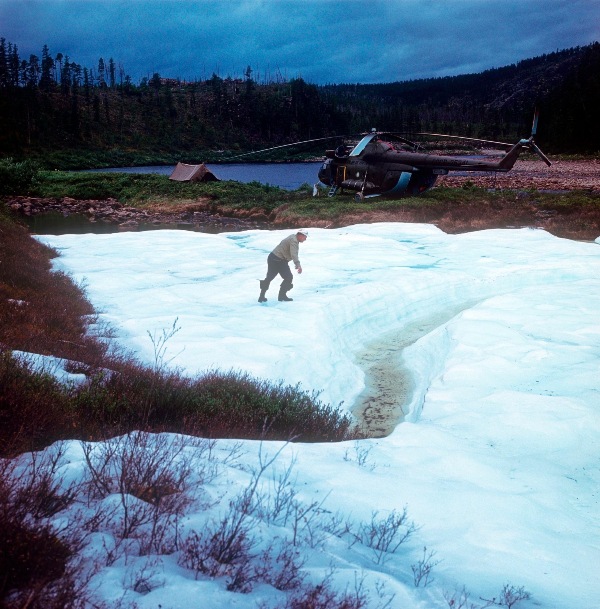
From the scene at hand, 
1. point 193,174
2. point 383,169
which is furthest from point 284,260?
point 193,174

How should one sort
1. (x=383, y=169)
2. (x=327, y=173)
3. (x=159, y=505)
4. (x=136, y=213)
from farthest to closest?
(x=136, y=213)
(x=327, y=173)
(x=383, y=169)
(x=159, y=505)

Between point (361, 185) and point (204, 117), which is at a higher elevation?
point (204, 117)

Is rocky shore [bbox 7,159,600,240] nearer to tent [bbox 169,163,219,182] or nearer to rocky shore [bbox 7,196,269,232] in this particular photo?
rocky shore [bbox 7,196,269,232]

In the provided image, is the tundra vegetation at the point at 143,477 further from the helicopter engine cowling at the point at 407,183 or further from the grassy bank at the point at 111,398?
the helicopter engine cowling at the point at 407,183

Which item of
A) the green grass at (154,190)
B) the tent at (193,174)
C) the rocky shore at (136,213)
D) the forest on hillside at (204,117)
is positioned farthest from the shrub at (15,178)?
the forest on hillside at (204,117)

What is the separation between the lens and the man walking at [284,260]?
13148 mm

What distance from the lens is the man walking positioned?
1315cm

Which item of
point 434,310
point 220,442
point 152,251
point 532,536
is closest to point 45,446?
point 220,442

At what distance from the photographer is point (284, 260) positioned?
13.7 meters

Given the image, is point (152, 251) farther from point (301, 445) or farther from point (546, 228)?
point (546, 228)

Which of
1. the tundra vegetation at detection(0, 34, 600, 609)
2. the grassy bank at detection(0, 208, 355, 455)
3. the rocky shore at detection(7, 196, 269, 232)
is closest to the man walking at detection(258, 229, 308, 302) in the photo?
the tundra vegetation at detection(0, 34, 600, 609)

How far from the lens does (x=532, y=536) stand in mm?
4980

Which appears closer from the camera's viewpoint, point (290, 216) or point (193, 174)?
point (290, 216)

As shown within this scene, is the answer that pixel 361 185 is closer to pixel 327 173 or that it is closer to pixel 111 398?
pixel 327 173
